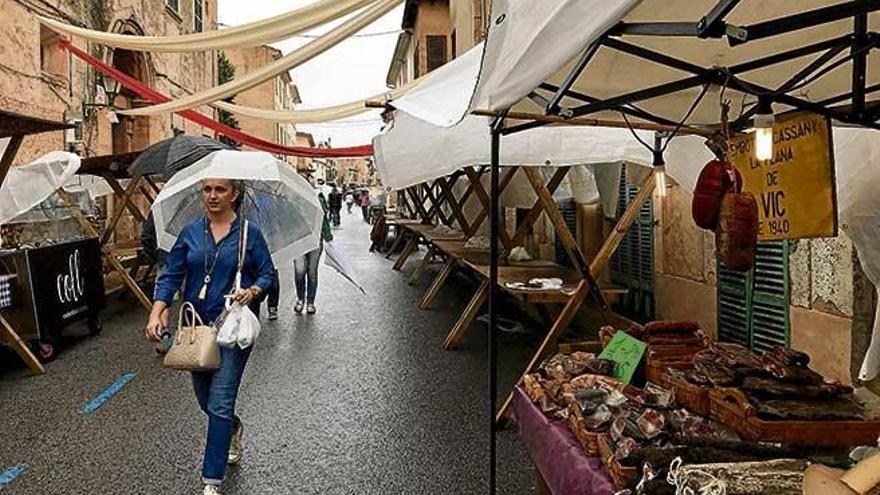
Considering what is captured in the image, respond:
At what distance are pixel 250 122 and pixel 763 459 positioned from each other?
4389 cm

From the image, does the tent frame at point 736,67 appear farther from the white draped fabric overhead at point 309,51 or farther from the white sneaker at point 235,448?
the white draped fabric overhead at point 309,51

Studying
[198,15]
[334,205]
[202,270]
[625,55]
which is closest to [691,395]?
[625,55]

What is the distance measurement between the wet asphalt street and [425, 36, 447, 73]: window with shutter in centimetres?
2173

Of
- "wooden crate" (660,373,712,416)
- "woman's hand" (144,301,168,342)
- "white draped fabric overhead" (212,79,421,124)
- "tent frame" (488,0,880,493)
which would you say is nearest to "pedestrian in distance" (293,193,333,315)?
"white draped fabric overhead" (212,79,421,124)

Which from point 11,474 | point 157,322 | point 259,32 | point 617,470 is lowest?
point 11,474

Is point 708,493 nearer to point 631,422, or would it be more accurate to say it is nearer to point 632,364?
point 631,422

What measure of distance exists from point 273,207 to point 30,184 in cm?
481

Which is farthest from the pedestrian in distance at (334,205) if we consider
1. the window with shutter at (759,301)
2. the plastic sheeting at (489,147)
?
the window with shutter at (759,301)

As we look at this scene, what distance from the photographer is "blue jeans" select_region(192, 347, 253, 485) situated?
11.8 feet

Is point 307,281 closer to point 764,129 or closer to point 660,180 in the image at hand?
point 660,180

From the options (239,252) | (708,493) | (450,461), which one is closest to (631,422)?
(708,493)

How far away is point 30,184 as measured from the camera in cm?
827

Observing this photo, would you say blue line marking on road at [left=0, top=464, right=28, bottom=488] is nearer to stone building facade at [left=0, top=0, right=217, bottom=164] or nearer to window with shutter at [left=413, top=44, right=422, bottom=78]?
stone building facade at [left=0, top=0, right=217, bottom=164]

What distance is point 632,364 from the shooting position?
335cm
